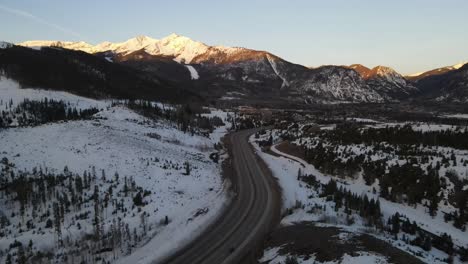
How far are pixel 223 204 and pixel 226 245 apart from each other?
885 centimetres

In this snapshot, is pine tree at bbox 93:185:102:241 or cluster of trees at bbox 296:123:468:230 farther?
cluster of trees at bbox 296:123:468:230

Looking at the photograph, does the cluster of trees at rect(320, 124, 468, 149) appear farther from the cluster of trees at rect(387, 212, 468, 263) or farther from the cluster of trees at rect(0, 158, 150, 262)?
the cluster of trees at rect(0, 158, 150, 262)

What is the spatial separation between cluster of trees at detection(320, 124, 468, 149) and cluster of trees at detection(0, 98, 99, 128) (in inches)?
1517

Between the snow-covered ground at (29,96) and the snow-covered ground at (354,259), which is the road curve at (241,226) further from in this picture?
the snow-covered ground at (29,96)

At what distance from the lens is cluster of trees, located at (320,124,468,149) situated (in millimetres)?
49125

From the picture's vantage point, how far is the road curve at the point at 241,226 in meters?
24.6

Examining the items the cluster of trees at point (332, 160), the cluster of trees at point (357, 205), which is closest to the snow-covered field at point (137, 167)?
the cluster of trees at point (357, 205)

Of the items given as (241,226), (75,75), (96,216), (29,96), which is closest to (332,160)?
(241,226)

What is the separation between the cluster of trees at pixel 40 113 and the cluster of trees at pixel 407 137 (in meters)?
38.5

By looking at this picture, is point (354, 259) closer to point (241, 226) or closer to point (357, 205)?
point (241, 226)

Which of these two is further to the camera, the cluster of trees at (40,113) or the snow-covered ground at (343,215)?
the cluster of trees at (40,113)

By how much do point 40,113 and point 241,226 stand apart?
184 feet

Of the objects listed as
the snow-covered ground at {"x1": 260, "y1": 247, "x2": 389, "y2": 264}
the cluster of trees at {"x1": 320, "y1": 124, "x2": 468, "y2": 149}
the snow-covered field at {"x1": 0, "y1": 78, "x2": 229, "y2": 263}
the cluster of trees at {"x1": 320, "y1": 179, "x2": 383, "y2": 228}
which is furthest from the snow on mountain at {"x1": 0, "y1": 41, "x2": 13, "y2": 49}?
the snow-covered ground at {"x1": 260, "y1": 247, "x2": 389, "y2": 264}

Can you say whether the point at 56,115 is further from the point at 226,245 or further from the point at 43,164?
the point at 226,245
